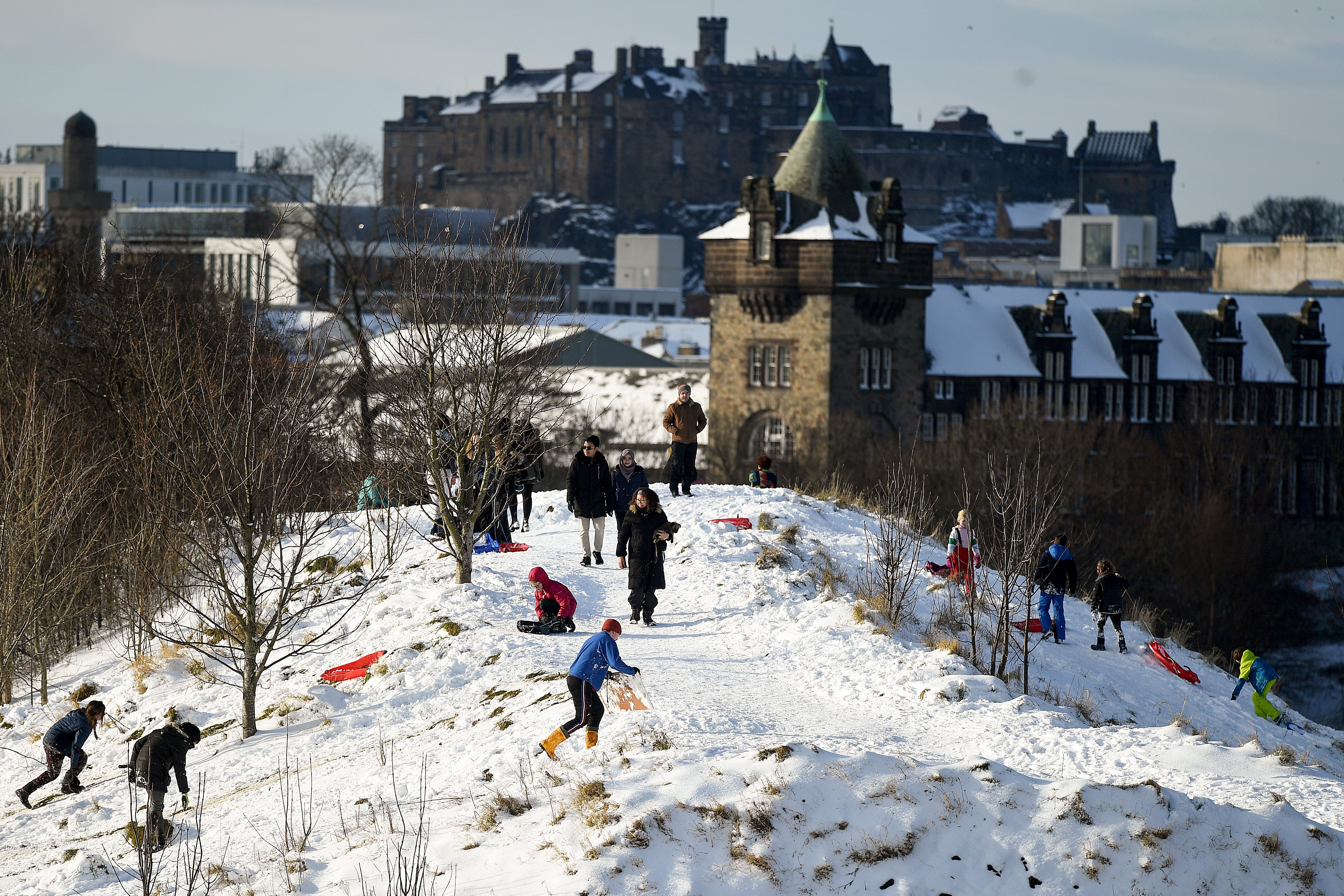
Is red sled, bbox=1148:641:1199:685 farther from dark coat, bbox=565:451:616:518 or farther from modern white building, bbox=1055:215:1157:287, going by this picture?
modern white building, bbox=1055:215:1157:287

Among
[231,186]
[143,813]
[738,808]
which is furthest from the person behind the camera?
[231,186]

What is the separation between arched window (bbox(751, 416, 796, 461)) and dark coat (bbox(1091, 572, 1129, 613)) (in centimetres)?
3571

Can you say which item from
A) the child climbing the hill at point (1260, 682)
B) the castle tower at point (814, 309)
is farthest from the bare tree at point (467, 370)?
the castle tower at point (814, 309)

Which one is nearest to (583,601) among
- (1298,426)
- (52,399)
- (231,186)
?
(52,399)

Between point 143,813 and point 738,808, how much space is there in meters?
6.31

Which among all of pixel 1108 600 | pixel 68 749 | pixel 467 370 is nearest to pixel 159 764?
pixel 68 749

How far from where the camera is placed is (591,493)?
21344mm

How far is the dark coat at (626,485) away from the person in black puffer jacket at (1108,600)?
6.18m

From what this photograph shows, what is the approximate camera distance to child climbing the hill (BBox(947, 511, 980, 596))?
73.1 feet

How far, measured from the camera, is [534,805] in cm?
1394

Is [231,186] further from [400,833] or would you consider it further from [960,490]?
[400,833]

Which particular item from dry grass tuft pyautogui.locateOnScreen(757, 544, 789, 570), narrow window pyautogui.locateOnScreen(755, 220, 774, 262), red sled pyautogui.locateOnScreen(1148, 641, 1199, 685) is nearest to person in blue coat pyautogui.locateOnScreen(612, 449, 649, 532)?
dry grass tuft pyautogui.locateOnScreen(757, 544, 789, 570)

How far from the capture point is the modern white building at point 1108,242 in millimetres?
129500

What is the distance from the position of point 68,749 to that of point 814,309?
43.0 meters
